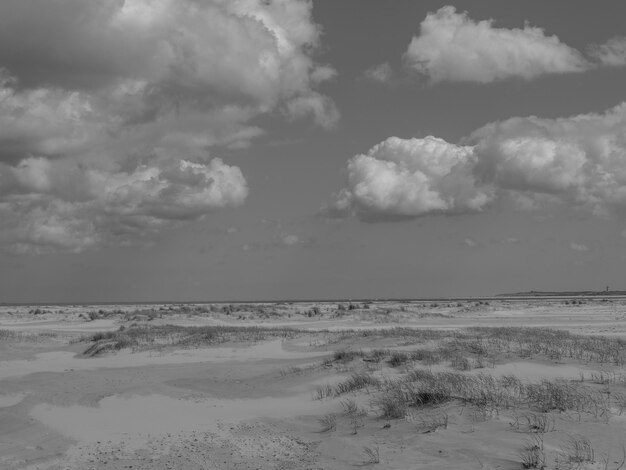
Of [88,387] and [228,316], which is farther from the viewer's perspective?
[228,316]

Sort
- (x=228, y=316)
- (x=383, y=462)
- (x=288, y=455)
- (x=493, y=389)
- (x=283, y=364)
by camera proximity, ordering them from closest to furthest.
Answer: (x=383, y=462) < (x=288, y=455) < (x=493, y=389) < (x=283, y=364) < (x=228, y=316)

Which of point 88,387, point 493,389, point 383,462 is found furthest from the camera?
point 88,387

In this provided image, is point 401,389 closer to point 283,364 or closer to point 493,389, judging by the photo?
point 493,389

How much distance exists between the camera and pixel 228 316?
57094 millimetres

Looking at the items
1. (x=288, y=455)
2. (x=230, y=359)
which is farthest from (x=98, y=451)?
(x=230, y=359)

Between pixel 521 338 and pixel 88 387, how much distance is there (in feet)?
53.8

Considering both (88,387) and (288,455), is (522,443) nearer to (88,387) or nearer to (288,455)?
(288,455)

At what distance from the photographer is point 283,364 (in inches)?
770

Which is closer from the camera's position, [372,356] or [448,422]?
[448,422]

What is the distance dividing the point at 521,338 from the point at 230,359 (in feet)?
38.5

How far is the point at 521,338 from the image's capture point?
2308 cm

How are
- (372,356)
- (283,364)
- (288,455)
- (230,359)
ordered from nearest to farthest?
(288,455)
(372,356)
(283,364)
(230,359)

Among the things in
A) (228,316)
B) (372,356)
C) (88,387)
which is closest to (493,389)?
(372,356)

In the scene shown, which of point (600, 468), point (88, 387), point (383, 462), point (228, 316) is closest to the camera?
point (600, 468)
